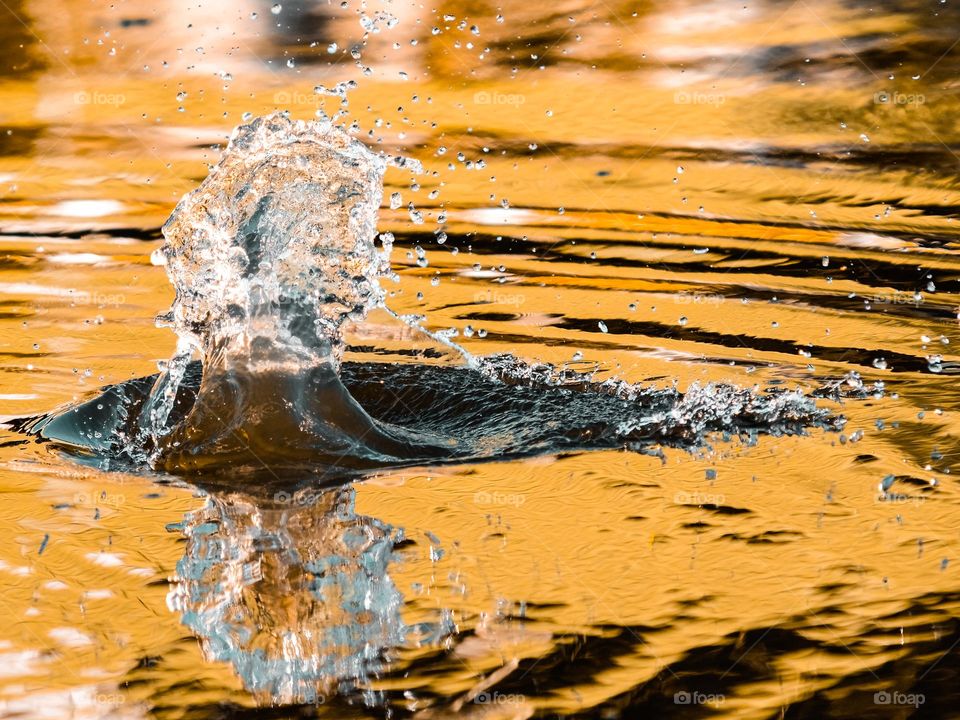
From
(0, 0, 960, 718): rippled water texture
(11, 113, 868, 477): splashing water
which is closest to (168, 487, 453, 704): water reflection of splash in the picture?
(0, 0, 960, 718): rippled water texture

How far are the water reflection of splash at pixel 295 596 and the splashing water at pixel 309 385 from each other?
54 centimetres

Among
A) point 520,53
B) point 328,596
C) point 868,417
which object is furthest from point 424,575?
point 520,53

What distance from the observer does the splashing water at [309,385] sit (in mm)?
4699

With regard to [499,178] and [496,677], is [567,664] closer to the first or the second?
[496,677]

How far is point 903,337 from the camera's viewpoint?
580 centimetres

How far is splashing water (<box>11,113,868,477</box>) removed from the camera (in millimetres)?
4699

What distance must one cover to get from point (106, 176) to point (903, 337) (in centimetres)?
476

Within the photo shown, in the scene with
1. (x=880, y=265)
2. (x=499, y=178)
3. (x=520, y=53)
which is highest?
(x=520, y=53)

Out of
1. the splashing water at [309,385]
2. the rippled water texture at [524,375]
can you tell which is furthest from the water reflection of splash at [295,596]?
the splashing water at [309,385]

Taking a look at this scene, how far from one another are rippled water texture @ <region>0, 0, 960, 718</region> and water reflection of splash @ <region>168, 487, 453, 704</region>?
0.04 ft

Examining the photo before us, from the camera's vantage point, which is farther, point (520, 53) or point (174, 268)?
point (520, 53)

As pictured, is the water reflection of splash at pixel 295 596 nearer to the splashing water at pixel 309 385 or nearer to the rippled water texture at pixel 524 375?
the rippled water texture at pixel 524 375

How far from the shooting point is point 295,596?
11.1 ft

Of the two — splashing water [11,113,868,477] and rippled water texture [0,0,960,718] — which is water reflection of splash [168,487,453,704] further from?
splashing water [11,113,868,477]
